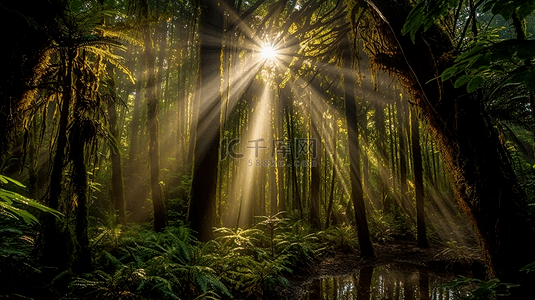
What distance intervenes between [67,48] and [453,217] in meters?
18.6

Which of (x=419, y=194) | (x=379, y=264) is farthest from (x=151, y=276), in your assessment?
(x=419, y=194)

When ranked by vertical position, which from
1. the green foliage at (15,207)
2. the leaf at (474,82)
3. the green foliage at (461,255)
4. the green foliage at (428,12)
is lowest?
the green foliage at (461,255)

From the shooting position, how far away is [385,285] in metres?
4.89

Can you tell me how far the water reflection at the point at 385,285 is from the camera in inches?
171

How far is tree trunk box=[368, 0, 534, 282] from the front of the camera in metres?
2.02

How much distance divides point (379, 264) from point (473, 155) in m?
5.39

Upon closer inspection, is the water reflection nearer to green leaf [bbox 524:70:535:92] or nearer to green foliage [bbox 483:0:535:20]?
green leaf [bbox 524:70:535:92]

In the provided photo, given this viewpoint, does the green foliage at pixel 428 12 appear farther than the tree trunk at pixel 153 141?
No

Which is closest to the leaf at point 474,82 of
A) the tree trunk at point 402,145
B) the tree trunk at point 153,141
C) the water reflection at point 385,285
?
the water reflection at point 385,285

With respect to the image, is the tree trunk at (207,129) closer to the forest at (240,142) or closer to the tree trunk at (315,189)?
the forest at (240,142)

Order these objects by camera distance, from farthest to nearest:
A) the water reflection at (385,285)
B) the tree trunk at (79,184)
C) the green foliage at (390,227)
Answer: the green foliage at (390,227) < the water reflection at (385,285) < the tree trunk at (79,184)

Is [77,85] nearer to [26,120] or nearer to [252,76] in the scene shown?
[26,120]

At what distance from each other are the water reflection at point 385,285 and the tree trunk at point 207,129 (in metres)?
2.84

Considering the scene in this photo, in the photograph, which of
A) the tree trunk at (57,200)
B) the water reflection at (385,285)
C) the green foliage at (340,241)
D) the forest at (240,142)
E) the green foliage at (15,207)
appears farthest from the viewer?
the green foliage at (340,241)
